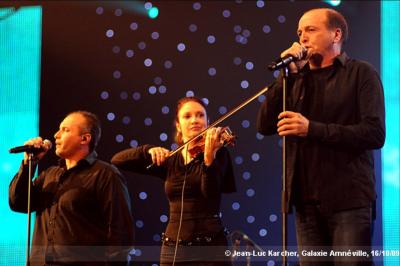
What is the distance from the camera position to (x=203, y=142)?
10.1 feet

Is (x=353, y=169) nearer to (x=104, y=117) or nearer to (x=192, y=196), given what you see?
(x=192, y=196)

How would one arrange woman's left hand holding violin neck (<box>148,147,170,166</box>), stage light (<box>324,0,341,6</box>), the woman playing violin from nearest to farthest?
the woman playing violin < woman's left hand holding violin neck (<box>148,147,170,166</box>) < stage light (<box>324,0,341,6</box>)

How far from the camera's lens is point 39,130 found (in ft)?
14.0

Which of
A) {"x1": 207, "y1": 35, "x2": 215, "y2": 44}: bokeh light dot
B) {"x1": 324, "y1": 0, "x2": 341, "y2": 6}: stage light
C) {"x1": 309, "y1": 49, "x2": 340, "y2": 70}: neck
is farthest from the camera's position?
{"x1": 207, "y1": 35, "x2": 215, "y2": 44}: bokeh light dot

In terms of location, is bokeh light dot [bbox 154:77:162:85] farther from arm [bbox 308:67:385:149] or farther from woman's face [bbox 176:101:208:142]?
arm [bbox 308:67:385:149]

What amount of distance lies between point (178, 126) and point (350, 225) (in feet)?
4.40

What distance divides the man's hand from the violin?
702mm

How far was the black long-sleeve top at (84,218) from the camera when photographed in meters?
3.04

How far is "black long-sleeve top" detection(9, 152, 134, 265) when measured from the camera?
9.98 ft

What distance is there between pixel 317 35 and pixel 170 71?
1.82 metres

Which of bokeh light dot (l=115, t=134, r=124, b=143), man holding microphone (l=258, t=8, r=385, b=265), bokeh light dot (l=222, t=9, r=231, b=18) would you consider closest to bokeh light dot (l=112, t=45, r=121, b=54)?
bokeh light dot (l=115, t=134, r=124, b=143)

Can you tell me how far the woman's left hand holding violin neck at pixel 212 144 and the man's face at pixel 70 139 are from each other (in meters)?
0.72

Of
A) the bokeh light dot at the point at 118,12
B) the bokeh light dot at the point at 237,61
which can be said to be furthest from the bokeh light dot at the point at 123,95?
the bokeh light dot at the point at 237,61

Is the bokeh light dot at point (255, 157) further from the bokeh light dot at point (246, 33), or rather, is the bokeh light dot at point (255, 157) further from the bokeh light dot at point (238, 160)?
the bokeh light dot at point (246, 33)
